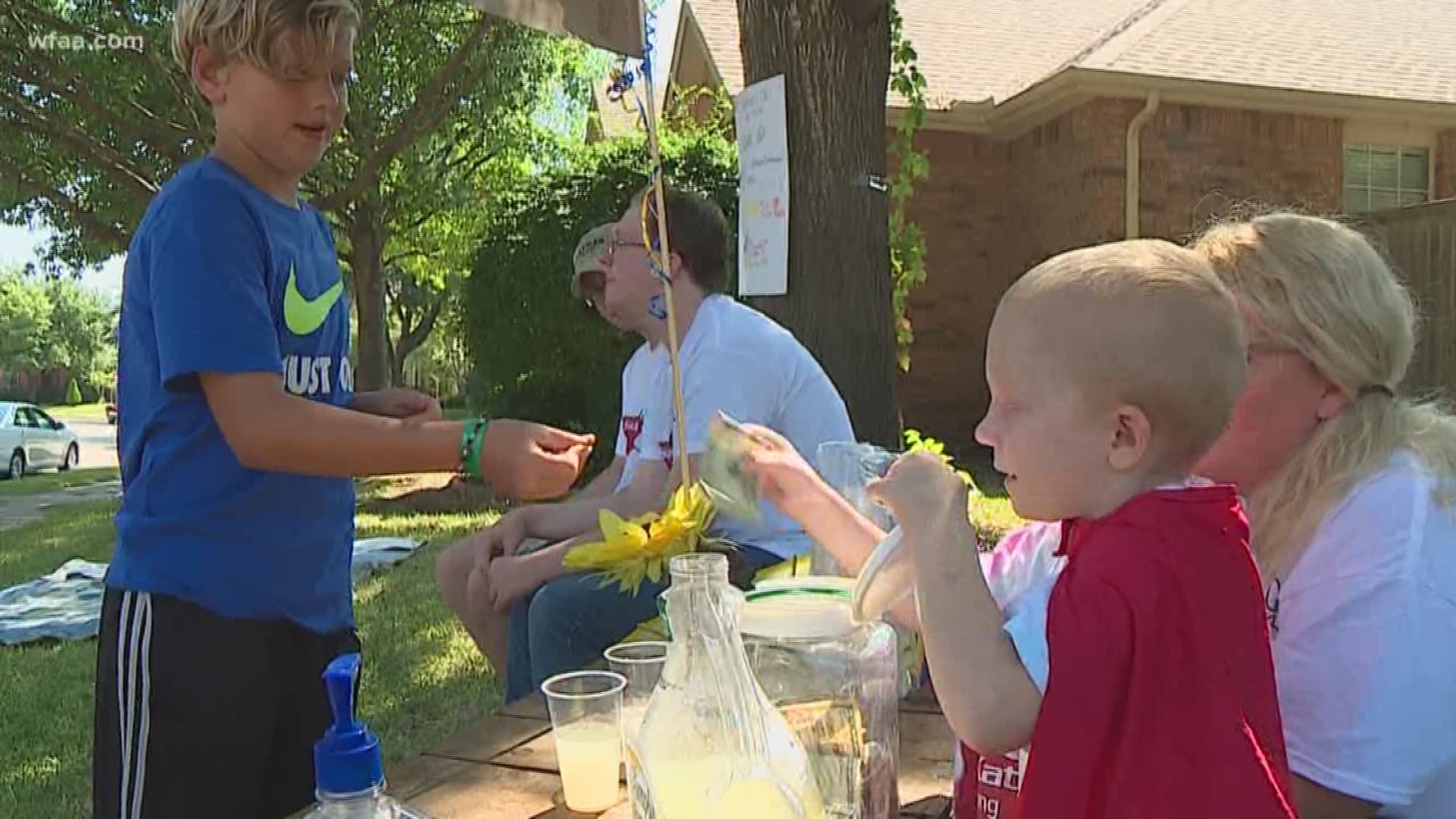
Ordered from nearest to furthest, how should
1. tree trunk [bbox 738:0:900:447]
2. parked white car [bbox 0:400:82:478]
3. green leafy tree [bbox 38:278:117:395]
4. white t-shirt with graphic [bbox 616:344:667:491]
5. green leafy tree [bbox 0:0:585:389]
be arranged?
white t-shirt with graphic [bbox 616:344:667:491] → tree trunk [bbox 738:0:900:447] → green leafy tree [bbox 0:0:585:389] → parked white car [bbox 0:400:82:478] → green leafy tree [bbox 38:278:117:395]

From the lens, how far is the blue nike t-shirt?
5.49 ft

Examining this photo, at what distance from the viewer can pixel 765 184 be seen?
183 inches

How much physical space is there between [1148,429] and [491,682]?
4.06 meters

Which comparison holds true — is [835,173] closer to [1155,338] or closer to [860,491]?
[860,491]

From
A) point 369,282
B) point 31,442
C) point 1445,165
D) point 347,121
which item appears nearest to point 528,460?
point 1445,165

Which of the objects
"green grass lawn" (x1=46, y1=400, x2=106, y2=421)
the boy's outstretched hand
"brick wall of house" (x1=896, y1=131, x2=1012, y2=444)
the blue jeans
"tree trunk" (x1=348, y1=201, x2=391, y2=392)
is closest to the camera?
the boy's outstretched hand

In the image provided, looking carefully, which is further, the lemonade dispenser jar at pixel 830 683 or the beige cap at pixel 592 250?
the beige cap at pixel 592 250

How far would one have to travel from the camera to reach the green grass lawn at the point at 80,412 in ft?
159

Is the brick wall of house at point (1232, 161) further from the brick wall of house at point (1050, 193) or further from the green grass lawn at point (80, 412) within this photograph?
the green grass lawn at point (80, 412)

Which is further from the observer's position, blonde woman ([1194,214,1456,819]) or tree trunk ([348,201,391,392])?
tree trunk ([348,201,391,392])

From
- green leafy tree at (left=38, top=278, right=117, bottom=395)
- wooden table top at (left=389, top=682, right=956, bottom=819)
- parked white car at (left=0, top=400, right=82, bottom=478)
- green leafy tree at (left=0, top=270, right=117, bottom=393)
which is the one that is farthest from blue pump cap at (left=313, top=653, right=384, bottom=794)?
green leafy tree at (left=0, top=270, right=117, bottom=393)

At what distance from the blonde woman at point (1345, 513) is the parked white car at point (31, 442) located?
24.6 meters
